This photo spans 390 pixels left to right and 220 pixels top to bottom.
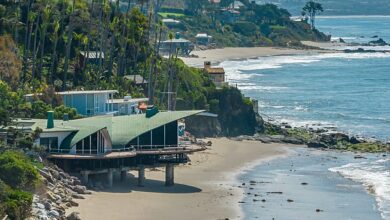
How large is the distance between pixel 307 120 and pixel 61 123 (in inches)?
1764

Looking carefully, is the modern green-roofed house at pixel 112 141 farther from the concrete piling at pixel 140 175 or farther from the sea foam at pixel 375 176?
the sea foam at pixel 375 176

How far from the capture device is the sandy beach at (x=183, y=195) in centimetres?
6088

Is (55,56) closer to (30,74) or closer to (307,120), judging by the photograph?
(30,74)

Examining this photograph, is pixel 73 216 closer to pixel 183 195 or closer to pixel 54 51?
pixel 183 195

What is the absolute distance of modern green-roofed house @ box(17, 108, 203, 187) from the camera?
66.4 metres

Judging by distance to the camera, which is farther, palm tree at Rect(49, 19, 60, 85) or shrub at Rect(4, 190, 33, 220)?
palm tree at Rect(49, 19, 60, 85)

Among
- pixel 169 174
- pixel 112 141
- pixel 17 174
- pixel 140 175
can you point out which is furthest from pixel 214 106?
pixel 17 174

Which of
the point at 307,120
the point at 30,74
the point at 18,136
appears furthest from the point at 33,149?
the point at 307,120

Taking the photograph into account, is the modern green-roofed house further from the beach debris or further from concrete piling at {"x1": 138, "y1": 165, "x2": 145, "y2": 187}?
the beach debris

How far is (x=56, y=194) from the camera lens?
5953 centimetres

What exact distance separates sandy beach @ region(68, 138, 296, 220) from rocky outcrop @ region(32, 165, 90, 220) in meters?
Result: 0.64

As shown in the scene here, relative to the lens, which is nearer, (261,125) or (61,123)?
(61,123)

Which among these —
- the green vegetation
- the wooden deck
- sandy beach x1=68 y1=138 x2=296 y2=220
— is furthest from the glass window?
the green vegetation

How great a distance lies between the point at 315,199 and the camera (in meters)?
68.2
